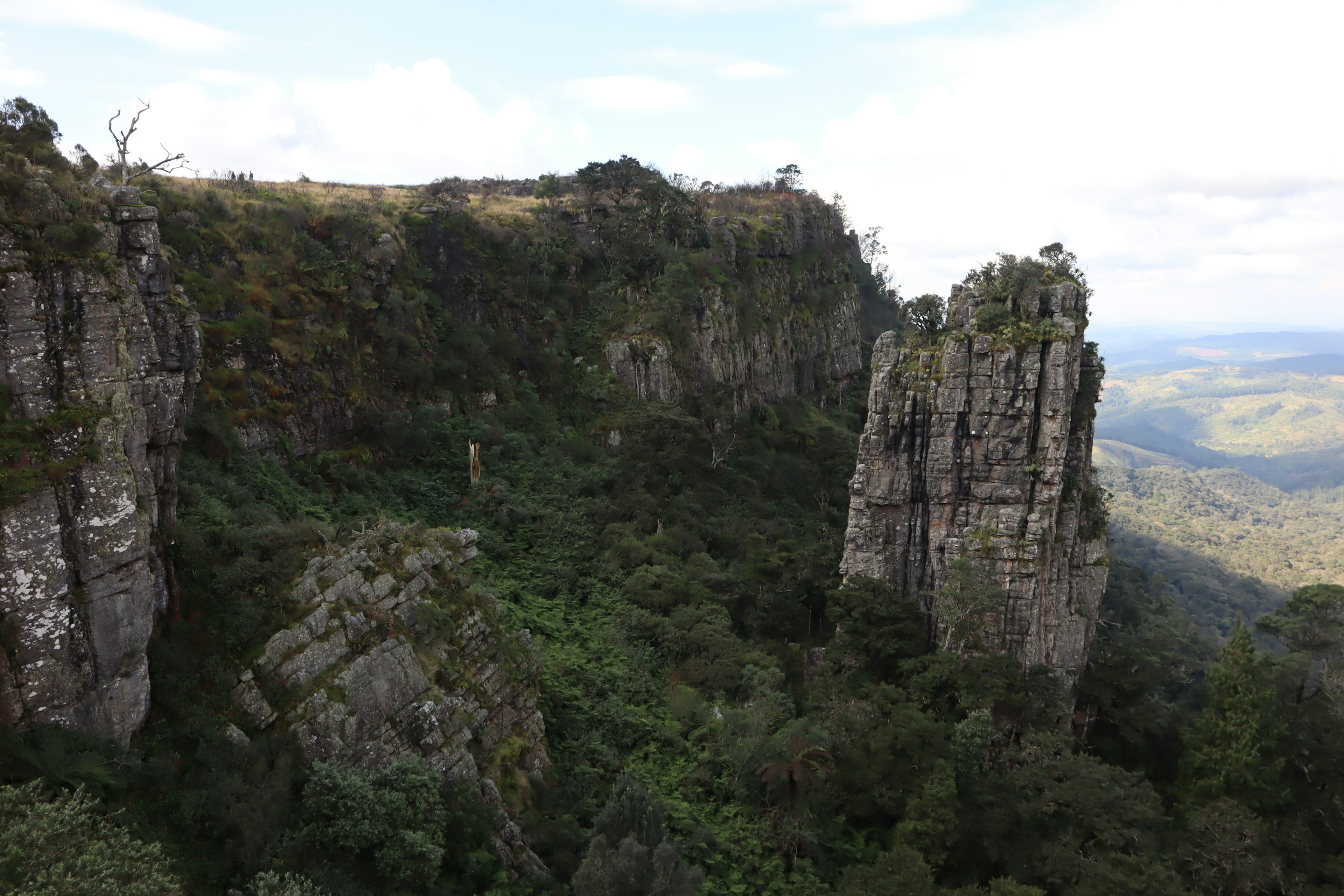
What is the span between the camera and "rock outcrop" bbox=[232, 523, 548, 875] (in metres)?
15.4

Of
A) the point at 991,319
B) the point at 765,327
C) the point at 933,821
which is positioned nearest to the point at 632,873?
the point at 933,821

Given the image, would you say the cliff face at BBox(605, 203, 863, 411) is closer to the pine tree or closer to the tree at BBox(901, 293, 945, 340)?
the tree at BBox(901, 293, 945, 340)

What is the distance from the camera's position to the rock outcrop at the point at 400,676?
15438mm

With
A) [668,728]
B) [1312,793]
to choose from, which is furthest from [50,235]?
[1312,793]

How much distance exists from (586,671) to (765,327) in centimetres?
3587

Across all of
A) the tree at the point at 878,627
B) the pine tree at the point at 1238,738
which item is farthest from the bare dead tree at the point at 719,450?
the pine tree at the point at 1238,738

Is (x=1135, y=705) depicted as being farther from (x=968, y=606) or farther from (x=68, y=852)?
(x=68, y=852)

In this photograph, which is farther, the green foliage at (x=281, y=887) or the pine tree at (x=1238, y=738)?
the pine tree at (x=1238, y=738)

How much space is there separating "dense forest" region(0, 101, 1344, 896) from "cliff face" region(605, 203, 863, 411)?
188cm

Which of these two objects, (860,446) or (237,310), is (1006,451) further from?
(237,310)

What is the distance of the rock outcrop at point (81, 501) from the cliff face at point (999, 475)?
2342 cm

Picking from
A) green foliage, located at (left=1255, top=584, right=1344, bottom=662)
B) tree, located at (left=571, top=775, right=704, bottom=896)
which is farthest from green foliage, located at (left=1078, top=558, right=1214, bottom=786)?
tree, located at (left=571, top=775, right=704, bottom=896)

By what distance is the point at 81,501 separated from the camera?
43.0 feet

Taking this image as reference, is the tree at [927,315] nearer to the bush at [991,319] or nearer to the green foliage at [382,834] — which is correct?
the bush at [991,319]
